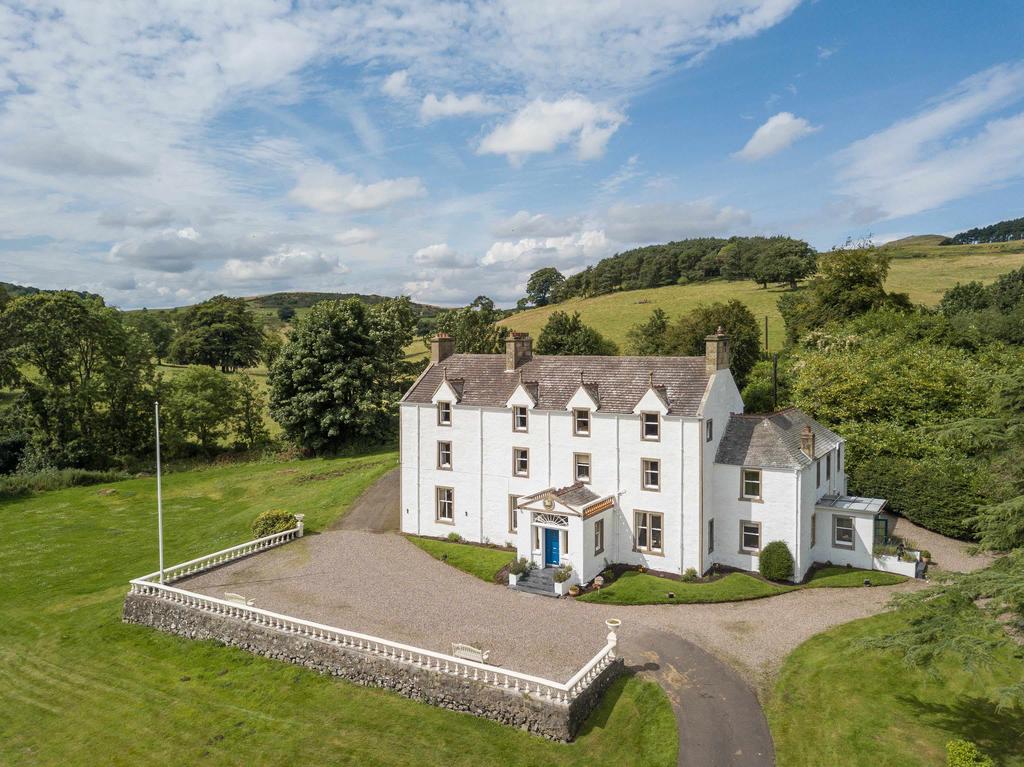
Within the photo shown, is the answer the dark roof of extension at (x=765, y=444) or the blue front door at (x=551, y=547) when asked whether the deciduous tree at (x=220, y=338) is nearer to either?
the blue front door at (x=551, y=547)

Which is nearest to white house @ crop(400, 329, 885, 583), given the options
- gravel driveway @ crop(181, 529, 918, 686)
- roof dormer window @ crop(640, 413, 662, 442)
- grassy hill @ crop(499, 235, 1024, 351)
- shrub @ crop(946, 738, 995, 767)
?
roof dormer window @ crop(640, 413, 662, 442)

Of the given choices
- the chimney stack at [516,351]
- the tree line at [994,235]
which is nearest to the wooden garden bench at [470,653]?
the chimney stack at [516,351]

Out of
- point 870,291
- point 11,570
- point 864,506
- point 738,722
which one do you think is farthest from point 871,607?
point 870,291

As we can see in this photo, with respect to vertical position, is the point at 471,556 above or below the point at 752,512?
below

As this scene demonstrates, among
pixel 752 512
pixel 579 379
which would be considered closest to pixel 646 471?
pixel 752 512

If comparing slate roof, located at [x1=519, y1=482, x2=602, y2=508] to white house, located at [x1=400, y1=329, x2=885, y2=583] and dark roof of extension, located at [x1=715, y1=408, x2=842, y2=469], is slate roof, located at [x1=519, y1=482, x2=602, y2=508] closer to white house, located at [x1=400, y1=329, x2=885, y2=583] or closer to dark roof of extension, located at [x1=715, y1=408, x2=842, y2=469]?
white house, located at [x1=400, y1=329, x2=885, y2=583]

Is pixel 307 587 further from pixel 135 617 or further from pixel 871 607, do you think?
pixel 871 607

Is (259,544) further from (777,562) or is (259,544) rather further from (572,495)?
(777,562)
